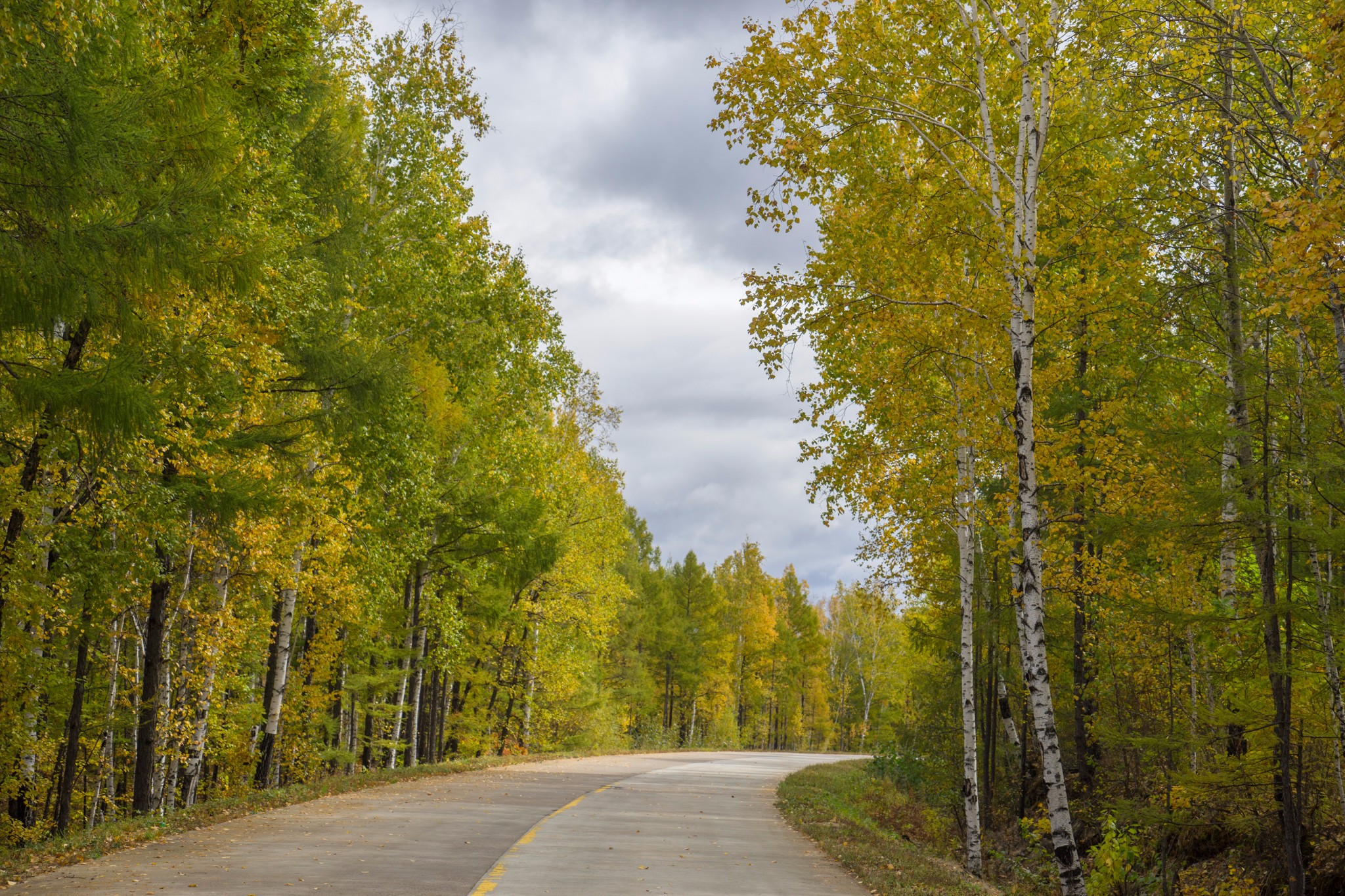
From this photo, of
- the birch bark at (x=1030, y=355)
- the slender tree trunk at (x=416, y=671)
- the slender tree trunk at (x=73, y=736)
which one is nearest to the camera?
the birch bark at (x=1030, y=355)

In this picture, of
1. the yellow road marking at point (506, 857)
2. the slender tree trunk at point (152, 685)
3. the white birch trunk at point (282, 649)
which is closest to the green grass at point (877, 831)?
the yellow road marking at point (506, 857)

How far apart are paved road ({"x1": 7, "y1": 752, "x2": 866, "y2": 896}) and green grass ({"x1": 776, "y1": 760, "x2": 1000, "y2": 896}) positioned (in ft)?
1.17

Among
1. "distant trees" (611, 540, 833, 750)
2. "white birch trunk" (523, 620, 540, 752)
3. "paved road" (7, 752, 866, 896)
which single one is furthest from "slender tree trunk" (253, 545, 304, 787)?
"distant trees" (611, 540, 833, 750)

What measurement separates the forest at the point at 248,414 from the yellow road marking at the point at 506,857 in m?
5.26

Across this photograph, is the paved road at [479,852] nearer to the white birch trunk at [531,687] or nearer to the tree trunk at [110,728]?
the tree trunk at [110,728]

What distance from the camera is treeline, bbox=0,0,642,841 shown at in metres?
8.61

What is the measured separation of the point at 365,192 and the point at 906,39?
10066 millimetres

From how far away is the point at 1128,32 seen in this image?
10328mm

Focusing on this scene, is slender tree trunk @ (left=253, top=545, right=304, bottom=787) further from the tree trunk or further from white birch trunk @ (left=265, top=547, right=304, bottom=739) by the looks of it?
the tree trunk

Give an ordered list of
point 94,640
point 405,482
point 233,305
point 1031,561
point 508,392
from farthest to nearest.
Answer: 1. point 94,640
2. point 508,392
3. point 405,482
4. point 233,305
5. point 1031,561

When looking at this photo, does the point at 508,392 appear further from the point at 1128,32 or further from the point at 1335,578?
the point at 1335,578

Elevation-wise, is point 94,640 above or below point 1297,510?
below

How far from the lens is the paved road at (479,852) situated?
8219 mm

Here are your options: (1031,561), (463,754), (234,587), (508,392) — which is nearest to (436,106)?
(508,392)
